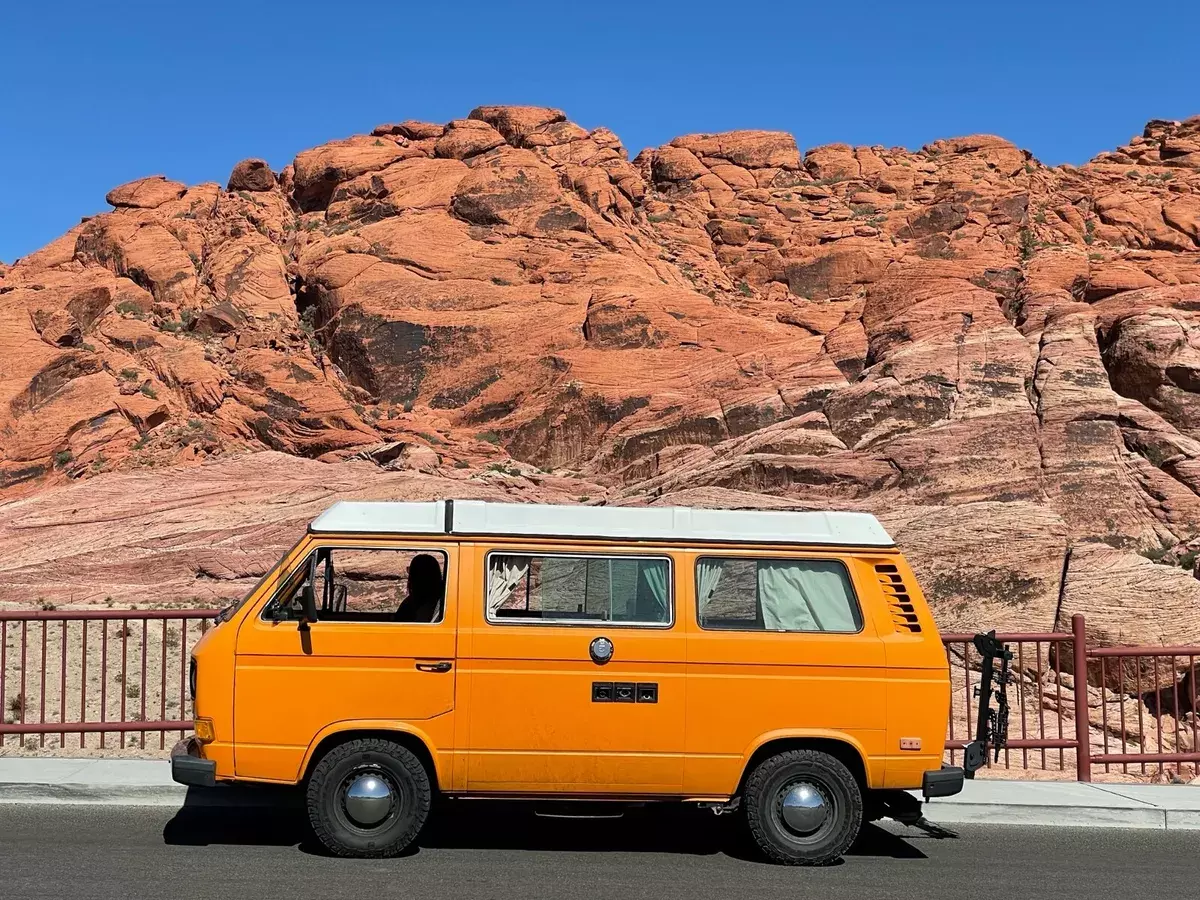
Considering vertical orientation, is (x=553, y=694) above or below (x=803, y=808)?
above

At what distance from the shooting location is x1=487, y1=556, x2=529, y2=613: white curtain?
22.4 ft

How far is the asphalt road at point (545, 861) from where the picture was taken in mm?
6246

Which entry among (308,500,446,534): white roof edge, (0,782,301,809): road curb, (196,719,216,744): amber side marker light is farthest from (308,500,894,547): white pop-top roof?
(0,782,301,809): road curb

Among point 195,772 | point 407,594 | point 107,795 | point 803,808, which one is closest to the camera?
point 195,772

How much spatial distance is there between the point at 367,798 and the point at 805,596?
3.07m

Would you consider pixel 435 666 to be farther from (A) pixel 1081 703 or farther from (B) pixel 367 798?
(A) pixel 1081 703

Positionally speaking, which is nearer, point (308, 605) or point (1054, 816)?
point (308, 605)

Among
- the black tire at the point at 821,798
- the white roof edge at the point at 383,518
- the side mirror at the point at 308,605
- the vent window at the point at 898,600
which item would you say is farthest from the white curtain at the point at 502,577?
the vent window at the point at 898,600

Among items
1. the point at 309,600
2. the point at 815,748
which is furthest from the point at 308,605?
the point at 815,748

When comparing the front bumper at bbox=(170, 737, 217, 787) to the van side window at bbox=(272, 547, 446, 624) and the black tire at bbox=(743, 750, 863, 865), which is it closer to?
the van side window at bbox=(272, 547, 446, 624)

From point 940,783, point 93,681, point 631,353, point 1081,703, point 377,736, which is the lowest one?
point 93,681

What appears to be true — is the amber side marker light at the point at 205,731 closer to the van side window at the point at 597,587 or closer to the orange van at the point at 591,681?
the orange van at the point at 591,681

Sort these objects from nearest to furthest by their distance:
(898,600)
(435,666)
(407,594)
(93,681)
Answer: (435,666) < (898,600) < (407,594) < (93,681)

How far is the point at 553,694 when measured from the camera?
669 cm
